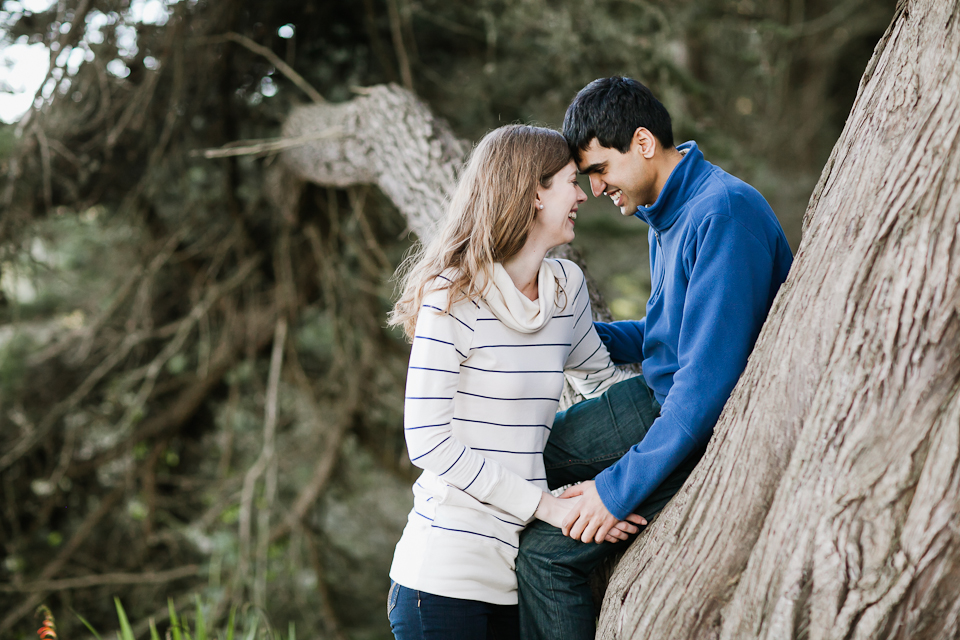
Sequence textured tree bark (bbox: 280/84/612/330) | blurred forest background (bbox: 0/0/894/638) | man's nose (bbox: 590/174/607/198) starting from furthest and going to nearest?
blurred forest background (bbox: 0/0/894/638) → textured tree bark (bbox: 280/84/612/330) → man's nose (bbox: 590/174/607/198)

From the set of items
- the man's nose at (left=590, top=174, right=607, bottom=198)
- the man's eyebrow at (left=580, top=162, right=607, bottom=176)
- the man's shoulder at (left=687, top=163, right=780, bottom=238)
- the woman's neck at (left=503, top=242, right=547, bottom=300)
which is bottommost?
the woman's neck at (left=503, top=242, right=547, bottom=300)

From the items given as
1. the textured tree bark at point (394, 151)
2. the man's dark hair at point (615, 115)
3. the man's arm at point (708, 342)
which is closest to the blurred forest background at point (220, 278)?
the textured tree bark at point (394, 151)

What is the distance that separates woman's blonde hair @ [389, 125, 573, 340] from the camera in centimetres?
171

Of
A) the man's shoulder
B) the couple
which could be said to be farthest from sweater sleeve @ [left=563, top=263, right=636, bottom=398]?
the man's shoulder

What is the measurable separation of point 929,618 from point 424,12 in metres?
4.04

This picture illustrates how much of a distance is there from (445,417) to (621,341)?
69 cm

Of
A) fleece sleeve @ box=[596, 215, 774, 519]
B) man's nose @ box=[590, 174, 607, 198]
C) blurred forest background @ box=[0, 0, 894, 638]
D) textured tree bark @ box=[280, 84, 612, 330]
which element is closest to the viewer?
fleece sleeve @ box=[596, 215, 774, 519]

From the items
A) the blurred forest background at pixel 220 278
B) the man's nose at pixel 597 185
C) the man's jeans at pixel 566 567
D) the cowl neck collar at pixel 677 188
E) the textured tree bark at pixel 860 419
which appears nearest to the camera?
the textured tree bark at pixel 860 419

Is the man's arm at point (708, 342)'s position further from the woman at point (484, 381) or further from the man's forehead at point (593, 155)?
the man's forehead at point (593, 155)

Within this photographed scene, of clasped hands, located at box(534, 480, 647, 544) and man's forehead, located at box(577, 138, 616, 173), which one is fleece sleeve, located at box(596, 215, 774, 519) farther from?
man's forehead, located at box(577, 138, 616, 173)

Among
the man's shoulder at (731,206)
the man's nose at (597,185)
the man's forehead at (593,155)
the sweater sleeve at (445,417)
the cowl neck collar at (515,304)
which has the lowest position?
the sweater sleeve at (445,417)

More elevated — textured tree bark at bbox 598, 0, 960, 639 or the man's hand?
textured tree bark at bbox 598, 0, 960, 639

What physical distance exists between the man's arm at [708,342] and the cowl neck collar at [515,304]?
0.32 meters

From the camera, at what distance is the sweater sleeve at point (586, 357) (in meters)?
1.93
